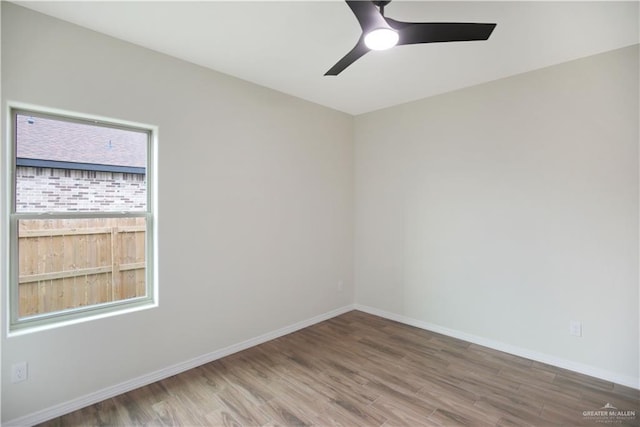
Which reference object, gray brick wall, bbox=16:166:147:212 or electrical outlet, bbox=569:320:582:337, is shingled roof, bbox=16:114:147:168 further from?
electrical outlet, bbox=569:320:582:337

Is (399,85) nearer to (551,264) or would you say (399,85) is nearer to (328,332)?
(551,264)

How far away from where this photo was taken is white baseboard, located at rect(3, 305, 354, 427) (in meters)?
2.04

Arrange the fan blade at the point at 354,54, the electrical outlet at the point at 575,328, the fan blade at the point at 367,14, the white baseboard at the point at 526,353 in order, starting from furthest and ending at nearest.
→ the electrical outlet at the point at 575,328, the white baseboard at the point at 526,353, the fan blade at the point at 354,54, the fan blade at the point at 367,14

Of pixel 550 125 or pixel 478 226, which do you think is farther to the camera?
pixel 478 226

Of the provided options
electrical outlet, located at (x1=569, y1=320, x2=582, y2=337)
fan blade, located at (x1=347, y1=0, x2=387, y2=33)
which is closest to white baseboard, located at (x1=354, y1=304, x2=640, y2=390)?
electrical outlet, located at (x1=569, y1=320, x2=582, y2=337)

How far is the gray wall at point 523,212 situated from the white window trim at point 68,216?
2667mm

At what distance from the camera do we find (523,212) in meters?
2.99

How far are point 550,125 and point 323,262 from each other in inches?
109

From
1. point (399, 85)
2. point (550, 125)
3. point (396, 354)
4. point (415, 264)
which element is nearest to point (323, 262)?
point (415, 264)

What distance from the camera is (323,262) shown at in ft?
13.2

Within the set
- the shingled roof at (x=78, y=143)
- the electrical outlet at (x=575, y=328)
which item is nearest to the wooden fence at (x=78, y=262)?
the shingled roof at (x=78, y=143)

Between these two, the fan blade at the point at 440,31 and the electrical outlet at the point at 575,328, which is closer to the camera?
the fan blade at the point at 440,31

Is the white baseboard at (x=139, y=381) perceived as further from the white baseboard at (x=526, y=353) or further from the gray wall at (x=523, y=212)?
the gray wall at (x=523, y=212)

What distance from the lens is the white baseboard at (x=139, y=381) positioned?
2.04 metres
